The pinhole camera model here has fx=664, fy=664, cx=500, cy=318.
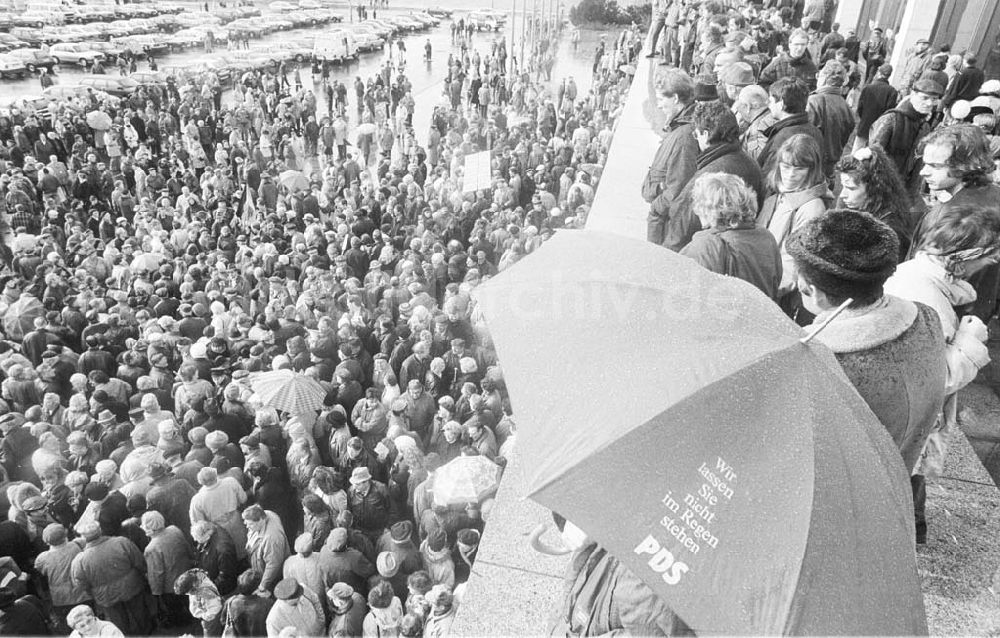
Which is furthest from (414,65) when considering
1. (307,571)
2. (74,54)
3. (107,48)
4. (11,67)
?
(307,571)

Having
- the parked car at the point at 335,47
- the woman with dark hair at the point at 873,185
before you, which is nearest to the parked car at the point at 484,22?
the parked car at the point at 335,47

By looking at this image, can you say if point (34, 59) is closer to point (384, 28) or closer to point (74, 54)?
point (74, 54)

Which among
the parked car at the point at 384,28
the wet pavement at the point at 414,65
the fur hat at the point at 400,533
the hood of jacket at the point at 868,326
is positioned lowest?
the wet pavement at the point at 414,65

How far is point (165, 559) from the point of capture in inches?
219

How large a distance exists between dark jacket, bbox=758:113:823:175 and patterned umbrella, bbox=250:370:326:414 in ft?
16.0

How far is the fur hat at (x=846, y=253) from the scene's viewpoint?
7.00 feet

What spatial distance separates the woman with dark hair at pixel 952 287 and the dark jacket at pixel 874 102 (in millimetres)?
5369

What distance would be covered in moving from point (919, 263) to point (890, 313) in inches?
47.3

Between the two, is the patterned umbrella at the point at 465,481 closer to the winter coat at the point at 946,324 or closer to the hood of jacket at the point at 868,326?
the winter coat at the point at 946,324

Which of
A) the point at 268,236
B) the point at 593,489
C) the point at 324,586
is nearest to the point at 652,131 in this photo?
the point at 268,236

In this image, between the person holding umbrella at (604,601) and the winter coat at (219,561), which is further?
the winter coat at (219,561)

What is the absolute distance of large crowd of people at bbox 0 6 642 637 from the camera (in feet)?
17.6

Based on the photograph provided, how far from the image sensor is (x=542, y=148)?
16797mm

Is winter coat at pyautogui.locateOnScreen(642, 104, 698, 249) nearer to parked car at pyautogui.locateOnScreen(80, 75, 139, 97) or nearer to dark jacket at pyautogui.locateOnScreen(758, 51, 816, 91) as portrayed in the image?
dark jacket at pyautogui.locateOnScreen(758, 51, 816, 91)
